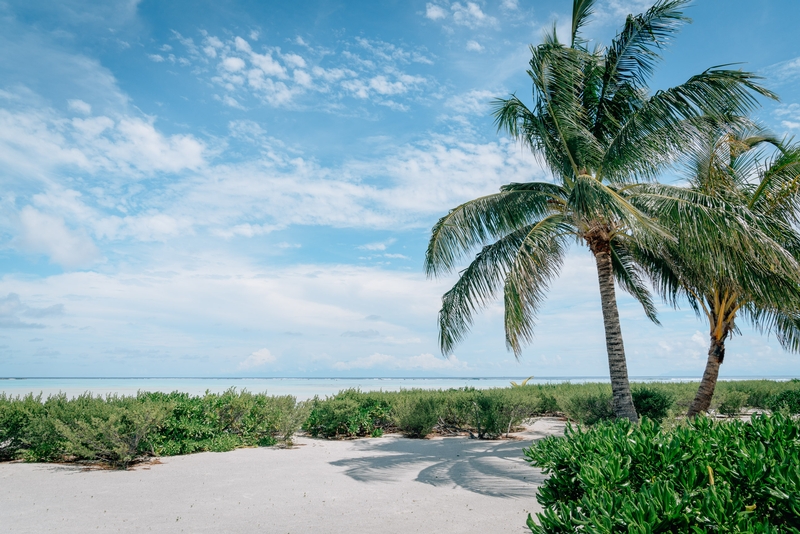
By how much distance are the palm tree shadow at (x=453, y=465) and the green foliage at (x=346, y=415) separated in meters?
0.88

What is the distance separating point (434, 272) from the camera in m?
11.1

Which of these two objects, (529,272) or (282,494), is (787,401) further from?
(282,494)

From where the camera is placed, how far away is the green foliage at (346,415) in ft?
42.2

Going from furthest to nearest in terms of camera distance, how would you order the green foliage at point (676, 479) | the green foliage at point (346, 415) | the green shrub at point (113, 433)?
1. the green foliage at point (346, 415)
2. the green shrub at point (113, 433)
3. the green foliage at point (676, 479)

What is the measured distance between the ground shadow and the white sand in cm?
2

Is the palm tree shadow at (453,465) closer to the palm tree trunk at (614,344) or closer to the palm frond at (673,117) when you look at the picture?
the palm tree trunk at (614,344)

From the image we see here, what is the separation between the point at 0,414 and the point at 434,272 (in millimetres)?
8724

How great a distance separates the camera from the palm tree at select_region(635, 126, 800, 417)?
26.6 ft

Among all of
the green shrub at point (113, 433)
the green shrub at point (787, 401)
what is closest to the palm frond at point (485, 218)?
the green shrub at point (113, 433)

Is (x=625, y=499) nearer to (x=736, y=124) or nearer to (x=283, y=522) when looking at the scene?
(x=283, y=522)

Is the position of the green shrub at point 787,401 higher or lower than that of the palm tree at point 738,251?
lower

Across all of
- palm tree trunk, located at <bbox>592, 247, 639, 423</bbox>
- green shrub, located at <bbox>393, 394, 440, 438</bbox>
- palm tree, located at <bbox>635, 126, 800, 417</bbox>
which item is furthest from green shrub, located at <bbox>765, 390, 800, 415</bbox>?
green shrub, located at <bbox>393, 394, 440, 438</bbox>

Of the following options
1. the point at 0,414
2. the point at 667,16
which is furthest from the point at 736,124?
the point at 0,414

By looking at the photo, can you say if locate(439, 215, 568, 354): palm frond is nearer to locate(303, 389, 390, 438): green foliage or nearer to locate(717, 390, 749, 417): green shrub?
locate(303, 389, 390, 438): green foliage
